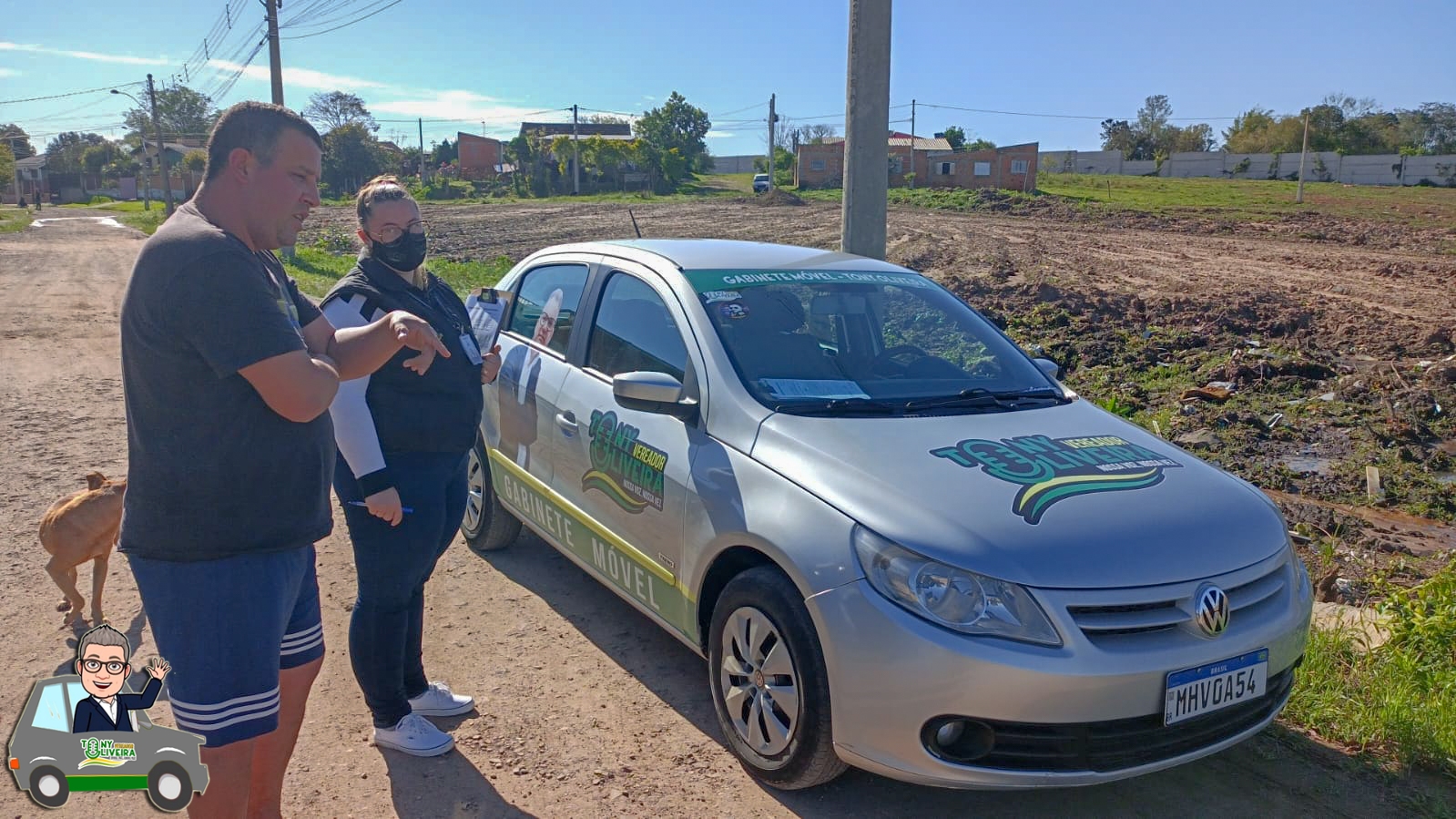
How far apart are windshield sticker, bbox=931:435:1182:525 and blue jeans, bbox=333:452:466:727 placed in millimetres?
1636

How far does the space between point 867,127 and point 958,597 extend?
454cm

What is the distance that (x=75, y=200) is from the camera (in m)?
89.4

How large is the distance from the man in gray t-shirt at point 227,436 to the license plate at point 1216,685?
7.58 feet

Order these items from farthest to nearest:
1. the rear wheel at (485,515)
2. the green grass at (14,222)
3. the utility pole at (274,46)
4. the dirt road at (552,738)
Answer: the green grass at (14,222), the utility pole at (274,46), the rear wheel at (485,515), the dirt road at (552,738)

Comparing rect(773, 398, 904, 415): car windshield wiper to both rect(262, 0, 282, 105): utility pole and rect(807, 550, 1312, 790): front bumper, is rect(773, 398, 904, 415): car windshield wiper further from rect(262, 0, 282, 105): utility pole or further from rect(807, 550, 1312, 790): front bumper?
rect(262, 0, 282, 105): utility pole

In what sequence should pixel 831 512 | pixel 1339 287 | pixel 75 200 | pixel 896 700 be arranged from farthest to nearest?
pixel 75 200
pixel 1339 287
pixel 831 512
pixel 896 700

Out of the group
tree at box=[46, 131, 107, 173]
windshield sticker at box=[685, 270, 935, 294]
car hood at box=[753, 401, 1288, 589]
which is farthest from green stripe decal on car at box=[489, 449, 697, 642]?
tree at box=[46, 131, 107, 173]

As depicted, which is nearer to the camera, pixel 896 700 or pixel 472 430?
pixel 896 700

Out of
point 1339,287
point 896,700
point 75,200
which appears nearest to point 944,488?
point 896,700

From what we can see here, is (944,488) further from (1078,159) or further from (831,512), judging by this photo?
(1078,159)

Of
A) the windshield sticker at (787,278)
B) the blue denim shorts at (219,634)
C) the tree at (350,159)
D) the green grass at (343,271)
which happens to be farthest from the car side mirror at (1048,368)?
the tree at (350,159)

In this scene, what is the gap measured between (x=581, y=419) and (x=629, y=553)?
0.69m

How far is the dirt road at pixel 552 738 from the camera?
312cm

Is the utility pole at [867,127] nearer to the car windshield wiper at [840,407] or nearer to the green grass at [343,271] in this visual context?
the car windshield wiper at [840,407]
